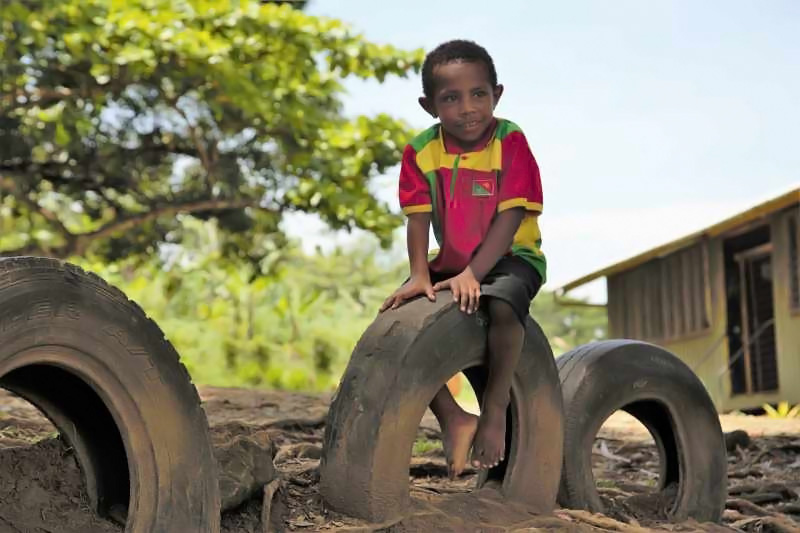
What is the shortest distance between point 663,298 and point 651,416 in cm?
1442

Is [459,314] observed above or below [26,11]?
below

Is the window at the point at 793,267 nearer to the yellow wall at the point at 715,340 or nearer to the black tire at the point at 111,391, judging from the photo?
the yellow wall at the point at 715,340

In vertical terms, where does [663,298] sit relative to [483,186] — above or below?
above

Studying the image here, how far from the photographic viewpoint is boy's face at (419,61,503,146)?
3506mm

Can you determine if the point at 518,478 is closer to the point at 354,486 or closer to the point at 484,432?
the point at 484,432

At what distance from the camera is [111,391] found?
2512 millimetres

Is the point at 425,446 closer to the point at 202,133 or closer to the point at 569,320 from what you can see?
the point at 202,133

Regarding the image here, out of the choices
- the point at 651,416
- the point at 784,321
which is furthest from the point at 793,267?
the point at 651,416

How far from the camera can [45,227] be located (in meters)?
18.9

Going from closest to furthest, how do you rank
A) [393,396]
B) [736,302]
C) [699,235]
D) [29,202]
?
[393,396], [29,202], [699,235], [736,302]

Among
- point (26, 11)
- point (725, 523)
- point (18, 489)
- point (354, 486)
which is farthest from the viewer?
point (26, 11)

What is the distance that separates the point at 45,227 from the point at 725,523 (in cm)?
1668

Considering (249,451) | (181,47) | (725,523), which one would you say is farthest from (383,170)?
(249,451)

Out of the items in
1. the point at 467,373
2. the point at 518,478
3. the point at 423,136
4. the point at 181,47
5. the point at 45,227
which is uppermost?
the point at 181,47
